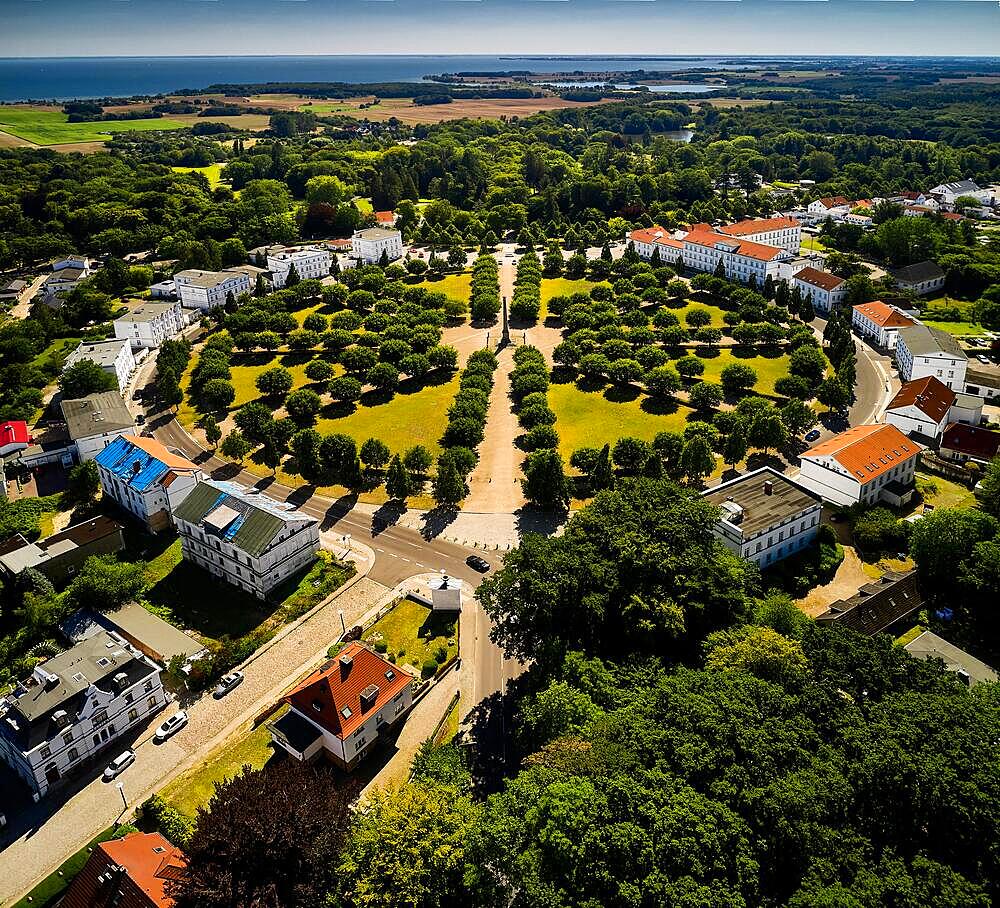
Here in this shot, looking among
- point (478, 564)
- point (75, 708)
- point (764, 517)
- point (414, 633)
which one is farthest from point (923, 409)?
point (75, 708)

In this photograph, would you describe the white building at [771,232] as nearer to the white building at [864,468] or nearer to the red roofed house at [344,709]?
the white building at [864,468]

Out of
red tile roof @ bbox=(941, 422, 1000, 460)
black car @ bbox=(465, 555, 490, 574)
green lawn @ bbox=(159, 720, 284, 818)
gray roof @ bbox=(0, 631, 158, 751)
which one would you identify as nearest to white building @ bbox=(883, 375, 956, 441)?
red tile roof @ bbox=(941, 422, 1000, 460)

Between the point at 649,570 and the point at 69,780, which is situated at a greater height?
the point at 649,570

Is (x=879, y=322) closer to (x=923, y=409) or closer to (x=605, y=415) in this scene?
(x=923, y=409)

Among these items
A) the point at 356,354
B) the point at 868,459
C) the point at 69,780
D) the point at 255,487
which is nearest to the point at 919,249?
the point at 868,459

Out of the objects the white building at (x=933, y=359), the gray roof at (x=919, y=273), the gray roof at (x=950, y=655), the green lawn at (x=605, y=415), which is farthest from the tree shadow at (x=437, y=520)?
the gray roof at (x=919, y=273)

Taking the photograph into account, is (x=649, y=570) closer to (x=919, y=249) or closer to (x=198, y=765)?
(x=198, y=765)

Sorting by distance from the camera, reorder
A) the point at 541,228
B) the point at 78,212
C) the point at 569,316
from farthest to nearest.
Result: the point at 541,228
the point at 78,212
the point at 569,316
